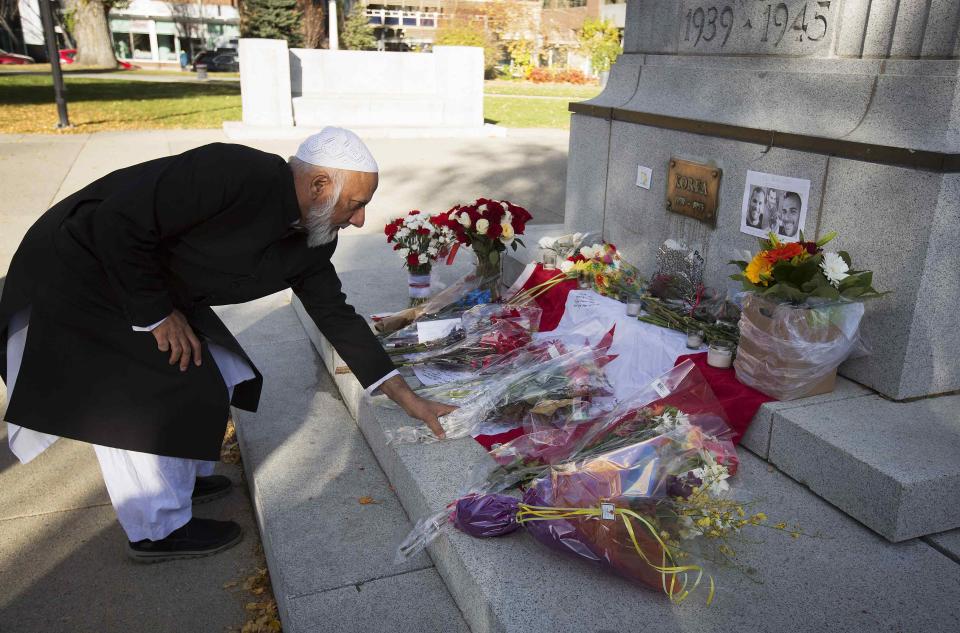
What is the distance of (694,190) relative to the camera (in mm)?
4211

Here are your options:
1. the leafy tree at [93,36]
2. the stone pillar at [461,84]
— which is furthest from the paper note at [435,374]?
the leafy tree at [93,36]

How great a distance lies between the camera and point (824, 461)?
9.11 ft

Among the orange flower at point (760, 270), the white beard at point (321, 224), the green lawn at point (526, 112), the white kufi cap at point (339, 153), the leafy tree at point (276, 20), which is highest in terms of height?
the leafy tree at point (276, 20)

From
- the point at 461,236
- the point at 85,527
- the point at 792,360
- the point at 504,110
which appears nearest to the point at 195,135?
the point at 504,110

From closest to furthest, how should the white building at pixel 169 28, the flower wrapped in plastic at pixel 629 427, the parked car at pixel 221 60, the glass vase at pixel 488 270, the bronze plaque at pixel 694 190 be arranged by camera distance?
1. the flower wrapped in plastic at pixel 629 427
2. the bronze plaque at pixel 694 190
3. the glass vase at pixel 488 270
4. the parked car at pixel 221 60
5. the white building at pixel 169 28

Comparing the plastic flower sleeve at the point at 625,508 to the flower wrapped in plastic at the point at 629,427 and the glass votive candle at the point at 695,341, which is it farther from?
the glass votive candle at the point at 695,341

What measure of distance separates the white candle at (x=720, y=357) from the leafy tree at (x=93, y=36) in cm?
3763

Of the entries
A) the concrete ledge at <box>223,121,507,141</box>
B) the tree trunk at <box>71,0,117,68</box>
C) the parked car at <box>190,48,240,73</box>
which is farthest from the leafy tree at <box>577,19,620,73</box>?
the tree trunk at <box>71,0,117,68</box>

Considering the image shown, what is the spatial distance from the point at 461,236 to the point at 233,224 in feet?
6.51

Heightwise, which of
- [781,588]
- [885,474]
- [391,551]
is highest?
[885,474]

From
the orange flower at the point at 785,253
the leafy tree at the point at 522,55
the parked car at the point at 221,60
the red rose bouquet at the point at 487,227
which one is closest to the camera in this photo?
the orange flower at the point at 785,253

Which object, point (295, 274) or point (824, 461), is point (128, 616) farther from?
point (824, 461)

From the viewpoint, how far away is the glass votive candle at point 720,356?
132 inches

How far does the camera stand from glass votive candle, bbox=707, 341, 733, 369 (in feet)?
11.0
